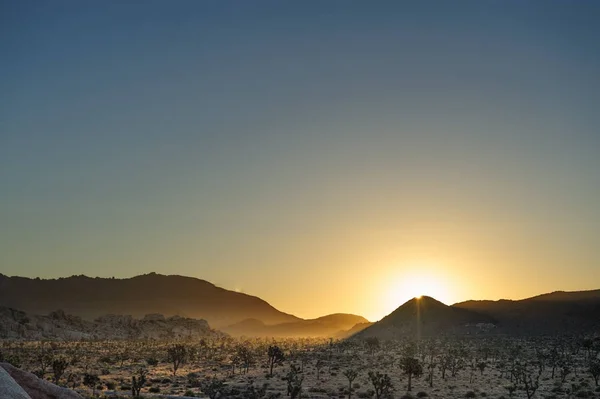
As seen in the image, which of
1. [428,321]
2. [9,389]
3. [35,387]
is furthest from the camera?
[428,321]

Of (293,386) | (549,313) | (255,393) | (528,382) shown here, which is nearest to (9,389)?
(255,393)

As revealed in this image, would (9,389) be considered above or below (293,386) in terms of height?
above

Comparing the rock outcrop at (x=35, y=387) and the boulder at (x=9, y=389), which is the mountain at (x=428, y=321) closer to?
the rock outcrop at (x=35, y=387)

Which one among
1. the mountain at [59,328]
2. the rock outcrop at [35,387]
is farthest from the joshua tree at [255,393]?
the mountain at [59,328]

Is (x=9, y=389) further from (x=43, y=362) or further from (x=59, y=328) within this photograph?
(x=59, y=328)

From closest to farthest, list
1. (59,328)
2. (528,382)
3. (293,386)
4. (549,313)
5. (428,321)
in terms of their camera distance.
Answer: (293,386) → (528,382) → (59,328) → (549,313) → (428,321)

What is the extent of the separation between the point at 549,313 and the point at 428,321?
125 ft

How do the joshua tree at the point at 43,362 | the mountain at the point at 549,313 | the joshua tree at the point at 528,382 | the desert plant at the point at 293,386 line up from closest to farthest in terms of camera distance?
the desert plant at the point at 293,386
the joshua tree at the point at 528,382
the joshua tree at the point at 43,362
the mountain at the point at 549,313

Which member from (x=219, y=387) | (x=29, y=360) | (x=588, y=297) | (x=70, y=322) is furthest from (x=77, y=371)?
(x=588, y=297)

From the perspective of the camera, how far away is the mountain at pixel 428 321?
169375mm

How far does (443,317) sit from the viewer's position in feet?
597

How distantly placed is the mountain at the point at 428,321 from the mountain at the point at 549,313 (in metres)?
7.64

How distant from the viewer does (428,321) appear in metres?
180

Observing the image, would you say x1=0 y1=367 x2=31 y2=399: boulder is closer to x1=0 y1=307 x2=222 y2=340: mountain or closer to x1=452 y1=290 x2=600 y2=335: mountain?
x1=0 y1=307 x2=222 y2=340: mountain
